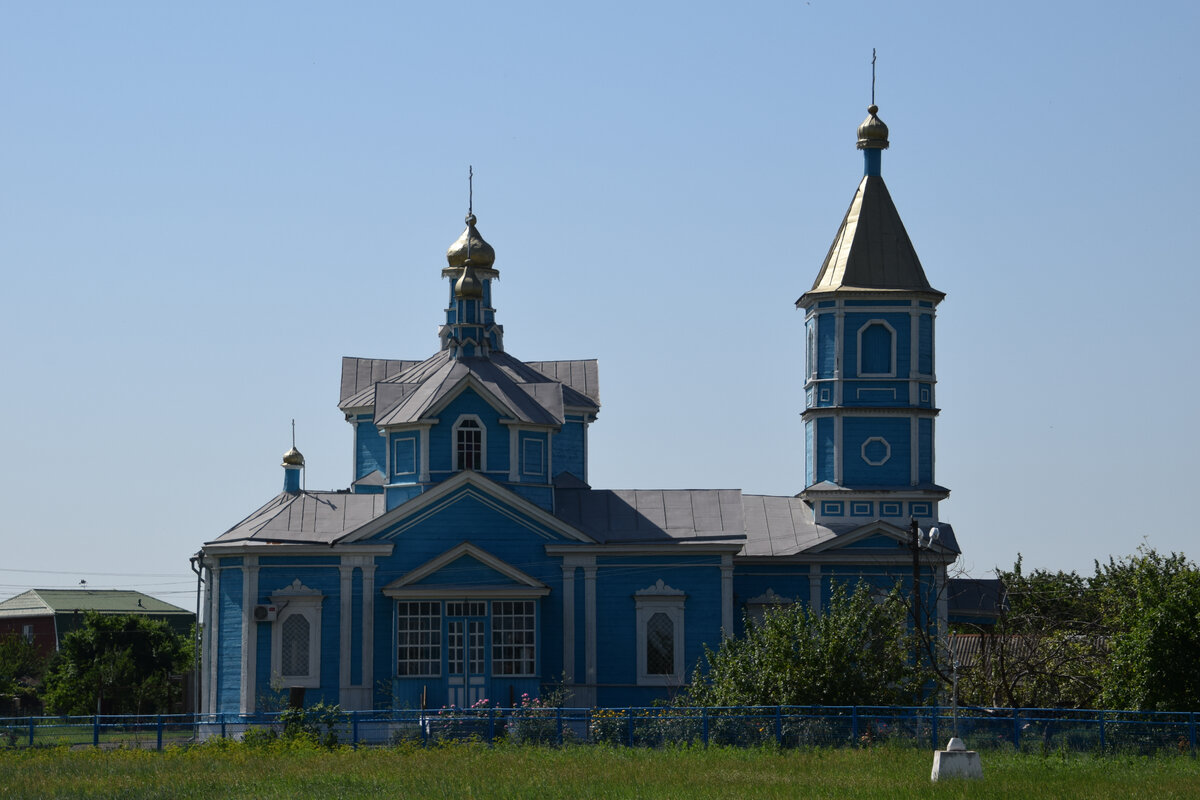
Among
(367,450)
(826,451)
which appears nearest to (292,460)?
(367,450)

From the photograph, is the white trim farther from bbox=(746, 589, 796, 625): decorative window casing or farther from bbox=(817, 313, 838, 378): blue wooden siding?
bbox=(817, 313, 838, 378): blue wooden siding

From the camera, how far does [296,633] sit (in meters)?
36.2

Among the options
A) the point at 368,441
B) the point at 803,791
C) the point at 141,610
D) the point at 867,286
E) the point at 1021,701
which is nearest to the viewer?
the point at 803,791

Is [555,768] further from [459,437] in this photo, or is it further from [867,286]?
[867,286]

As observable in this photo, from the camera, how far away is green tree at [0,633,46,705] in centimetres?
5680

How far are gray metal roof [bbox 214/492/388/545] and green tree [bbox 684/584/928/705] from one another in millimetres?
9016

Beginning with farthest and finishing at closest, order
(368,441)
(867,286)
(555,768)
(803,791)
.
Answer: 1. (368,441)
2. (867,286)
3. (555,768)
4. (803,791)

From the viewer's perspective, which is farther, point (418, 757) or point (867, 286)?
point (867, 286)

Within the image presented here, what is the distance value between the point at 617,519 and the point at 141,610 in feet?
151

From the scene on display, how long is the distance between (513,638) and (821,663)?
7.49 meters

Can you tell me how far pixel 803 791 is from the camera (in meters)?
23.8

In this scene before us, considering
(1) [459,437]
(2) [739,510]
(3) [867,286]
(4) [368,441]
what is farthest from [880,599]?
(4) [368,441]

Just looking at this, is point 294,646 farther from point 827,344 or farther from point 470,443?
point 827,344

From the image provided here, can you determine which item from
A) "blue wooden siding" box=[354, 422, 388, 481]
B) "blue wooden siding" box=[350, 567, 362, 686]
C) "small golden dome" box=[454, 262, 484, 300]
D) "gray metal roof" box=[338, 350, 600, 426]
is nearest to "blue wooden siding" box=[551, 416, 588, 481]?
"gray metal roof" box=[338, 350, 600, 426]
